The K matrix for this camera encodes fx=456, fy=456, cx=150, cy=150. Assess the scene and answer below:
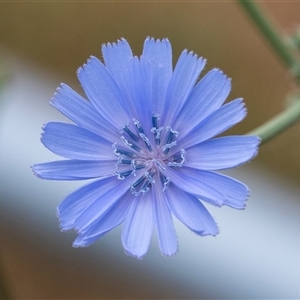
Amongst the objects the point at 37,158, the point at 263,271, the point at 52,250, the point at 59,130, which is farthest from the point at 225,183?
the point at 52,250

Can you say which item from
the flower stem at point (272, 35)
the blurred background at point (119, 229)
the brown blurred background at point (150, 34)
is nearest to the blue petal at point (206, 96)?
the flower stem at point (272, 35)

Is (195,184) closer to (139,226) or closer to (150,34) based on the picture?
(139,226)

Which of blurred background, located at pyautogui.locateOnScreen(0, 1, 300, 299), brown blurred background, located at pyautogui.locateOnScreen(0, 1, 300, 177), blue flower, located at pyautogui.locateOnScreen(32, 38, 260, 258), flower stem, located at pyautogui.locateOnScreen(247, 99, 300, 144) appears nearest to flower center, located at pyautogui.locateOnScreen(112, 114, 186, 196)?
blue flower, located at pyautogui.locateOnScreen(32, 38, 260, 258)

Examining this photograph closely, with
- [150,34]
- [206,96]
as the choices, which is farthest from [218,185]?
[150,34]

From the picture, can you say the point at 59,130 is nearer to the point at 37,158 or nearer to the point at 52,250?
the point at 37,158

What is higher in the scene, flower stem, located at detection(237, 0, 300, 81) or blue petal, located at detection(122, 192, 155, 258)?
flower stem, located at detection(237, 0, 300, 81)

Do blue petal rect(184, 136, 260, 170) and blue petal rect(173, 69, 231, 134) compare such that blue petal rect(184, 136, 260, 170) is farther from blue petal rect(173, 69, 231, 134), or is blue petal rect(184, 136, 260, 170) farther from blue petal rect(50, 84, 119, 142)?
blue petal rect(50, 84, 119, 142)
